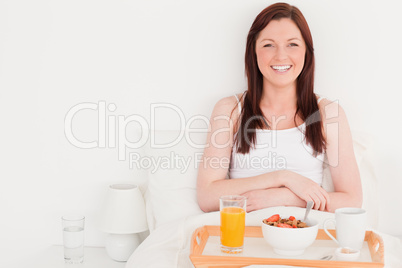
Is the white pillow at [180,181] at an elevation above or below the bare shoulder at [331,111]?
below

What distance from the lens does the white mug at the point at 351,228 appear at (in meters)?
1.53

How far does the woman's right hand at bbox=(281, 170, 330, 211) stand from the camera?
6.23 feet

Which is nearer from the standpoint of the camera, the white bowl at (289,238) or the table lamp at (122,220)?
the white bowl at (289,238)

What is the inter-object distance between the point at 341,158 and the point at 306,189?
204 mm

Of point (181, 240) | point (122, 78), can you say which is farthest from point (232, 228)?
point (122, 78)

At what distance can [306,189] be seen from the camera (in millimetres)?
1901

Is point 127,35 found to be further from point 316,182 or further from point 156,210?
point 316,182

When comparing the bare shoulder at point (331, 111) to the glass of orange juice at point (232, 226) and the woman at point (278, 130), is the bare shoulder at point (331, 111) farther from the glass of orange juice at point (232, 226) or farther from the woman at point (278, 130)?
the glass of orange juice at point (232, 226)

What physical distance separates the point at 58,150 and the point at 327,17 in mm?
1237

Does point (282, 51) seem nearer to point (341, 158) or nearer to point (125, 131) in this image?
point (341, 158)

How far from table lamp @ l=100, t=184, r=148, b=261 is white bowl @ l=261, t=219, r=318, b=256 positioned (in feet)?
2.36

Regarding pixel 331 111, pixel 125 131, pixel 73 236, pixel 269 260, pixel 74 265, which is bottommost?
pixel 74 265

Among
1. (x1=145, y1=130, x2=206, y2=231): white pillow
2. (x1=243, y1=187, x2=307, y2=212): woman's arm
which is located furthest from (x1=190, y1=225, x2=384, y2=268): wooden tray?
(x1=145, y1=130, x2=206, y2=231): white pillow

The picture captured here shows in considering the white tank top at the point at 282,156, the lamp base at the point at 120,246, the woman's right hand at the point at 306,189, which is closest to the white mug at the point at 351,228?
the woman's right hand at the point at 306,189
